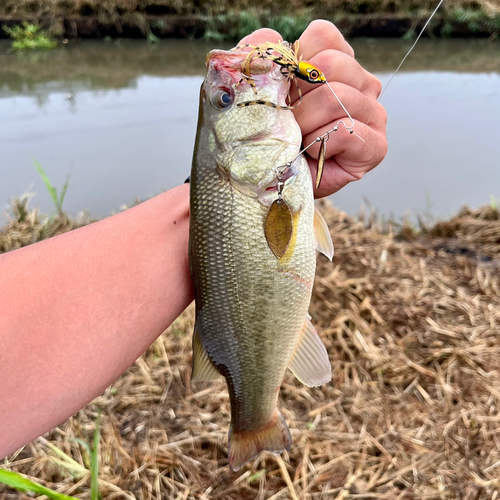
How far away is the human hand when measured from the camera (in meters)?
1.23

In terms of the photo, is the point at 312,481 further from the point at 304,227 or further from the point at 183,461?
the point at 304,227

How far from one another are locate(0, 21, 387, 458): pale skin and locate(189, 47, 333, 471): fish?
0.16 meters

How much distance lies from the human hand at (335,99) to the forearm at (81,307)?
59 centimetres

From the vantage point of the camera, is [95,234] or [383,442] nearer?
[95,234]

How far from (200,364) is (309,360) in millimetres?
400

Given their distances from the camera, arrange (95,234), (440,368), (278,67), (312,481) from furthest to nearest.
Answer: (440,368) < (312,481) < (95,234) < (278,67)

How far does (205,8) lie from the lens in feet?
31.1

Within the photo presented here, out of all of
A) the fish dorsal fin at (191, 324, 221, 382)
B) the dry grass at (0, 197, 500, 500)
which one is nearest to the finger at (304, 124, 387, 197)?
the fish dorsal fin at (191, 324, 221, 382)

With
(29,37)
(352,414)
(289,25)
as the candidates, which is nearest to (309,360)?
(352,414)

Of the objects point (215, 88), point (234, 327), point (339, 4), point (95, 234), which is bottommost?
point (234, 327)

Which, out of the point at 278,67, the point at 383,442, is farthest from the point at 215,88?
the point at 383,442

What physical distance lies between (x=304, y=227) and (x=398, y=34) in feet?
34.0

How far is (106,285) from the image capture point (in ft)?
4.19

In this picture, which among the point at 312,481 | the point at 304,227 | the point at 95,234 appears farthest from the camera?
the point at 312,481
